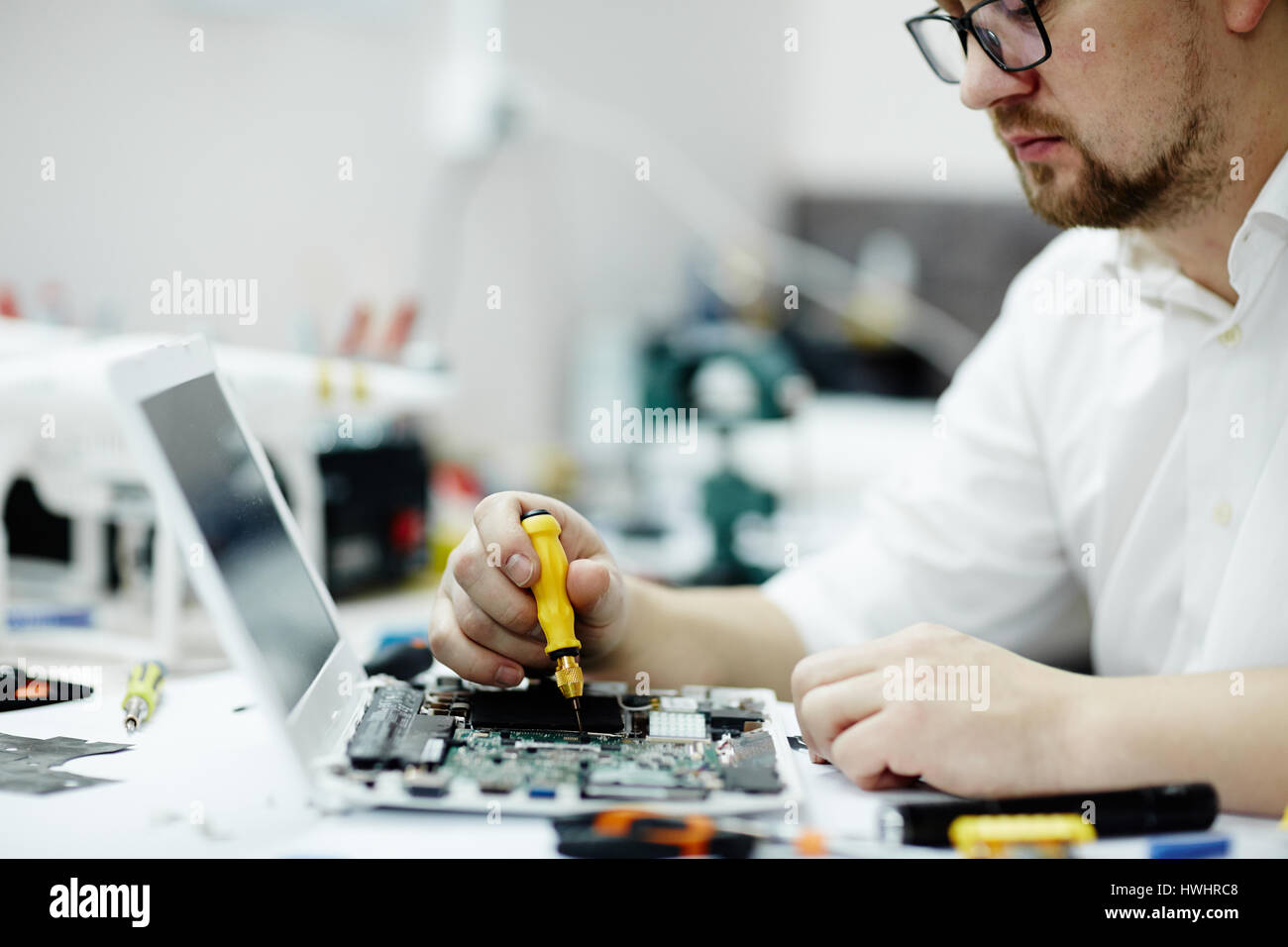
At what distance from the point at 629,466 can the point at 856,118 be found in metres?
1.37

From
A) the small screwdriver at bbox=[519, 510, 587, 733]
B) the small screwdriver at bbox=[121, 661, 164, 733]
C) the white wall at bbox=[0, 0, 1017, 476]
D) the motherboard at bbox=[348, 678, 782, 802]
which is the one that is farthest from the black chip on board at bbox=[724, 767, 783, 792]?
the white wall at bbox=[0, 0, 1017, 476]

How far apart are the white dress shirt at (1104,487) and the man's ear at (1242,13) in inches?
3.3

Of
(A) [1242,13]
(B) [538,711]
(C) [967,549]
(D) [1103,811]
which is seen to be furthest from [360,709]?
(A) [1242,13]

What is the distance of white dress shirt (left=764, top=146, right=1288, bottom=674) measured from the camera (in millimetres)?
708

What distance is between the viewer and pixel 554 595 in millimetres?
602

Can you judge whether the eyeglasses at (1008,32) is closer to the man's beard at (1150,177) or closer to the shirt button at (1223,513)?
the man's beard at (1150,177)

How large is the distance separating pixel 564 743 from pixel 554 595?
3.5 inches

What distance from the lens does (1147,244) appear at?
811 mm

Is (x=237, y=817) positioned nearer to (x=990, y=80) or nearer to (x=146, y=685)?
(x=146, y=685)

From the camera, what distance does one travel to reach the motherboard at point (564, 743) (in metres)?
0.48

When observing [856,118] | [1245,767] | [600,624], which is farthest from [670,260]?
[1245,767]

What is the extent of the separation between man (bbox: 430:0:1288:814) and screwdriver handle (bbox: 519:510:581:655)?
0.04 ft
